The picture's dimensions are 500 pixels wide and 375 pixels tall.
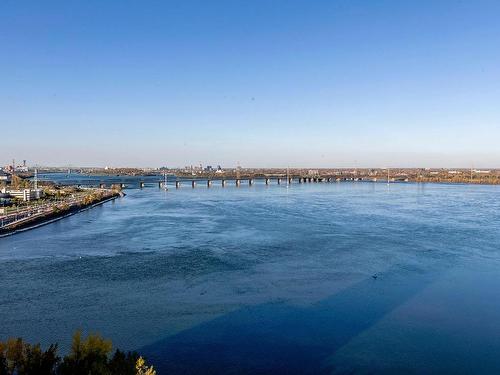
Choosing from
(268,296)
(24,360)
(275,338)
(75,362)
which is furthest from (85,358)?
(268,296)

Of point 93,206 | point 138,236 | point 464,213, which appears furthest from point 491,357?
point 93,206

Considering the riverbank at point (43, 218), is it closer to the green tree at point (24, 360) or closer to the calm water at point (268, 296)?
the calm water at point (268, 296)

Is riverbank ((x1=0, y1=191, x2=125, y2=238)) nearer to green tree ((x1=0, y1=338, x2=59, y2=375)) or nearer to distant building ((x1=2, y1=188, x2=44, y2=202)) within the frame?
distant building ((x1=2, y1=188, x2=44, y2=202))

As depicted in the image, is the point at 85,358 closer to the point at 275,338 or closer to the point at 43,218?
the point at 275,338

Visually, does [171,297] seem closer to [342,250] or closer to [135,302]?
[135,302]

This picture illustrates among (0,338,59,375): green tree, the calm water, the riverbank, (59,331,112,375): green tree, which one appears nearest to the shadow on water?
the calm water
